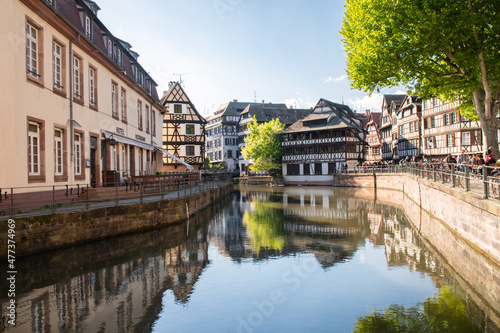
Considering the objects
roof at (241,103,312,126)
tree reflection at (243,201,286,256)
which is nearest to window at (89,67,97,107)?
tree reflection at (243,201,286,256)

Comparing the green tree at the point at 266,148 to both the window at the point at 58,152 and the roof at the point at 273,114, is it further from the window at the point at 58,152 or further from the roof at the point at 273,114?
the window at the point at 58,152

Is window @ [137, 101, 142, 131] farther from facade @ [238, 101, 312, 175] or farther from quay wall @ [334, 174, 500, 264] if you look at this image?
facade @ [238, 101, 312, 175]

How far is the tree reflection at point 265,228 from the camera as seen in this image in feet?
47.5

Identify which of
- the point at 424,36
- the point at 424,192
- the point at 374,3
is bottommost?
the point at 424,192

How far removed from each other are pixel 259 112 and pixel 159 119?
4128 centimetres

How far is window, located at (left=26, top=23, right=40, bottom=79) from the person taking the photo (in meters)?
13.5

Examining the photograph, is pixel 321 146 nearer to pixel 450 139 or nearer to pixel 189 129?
pixel 450 139

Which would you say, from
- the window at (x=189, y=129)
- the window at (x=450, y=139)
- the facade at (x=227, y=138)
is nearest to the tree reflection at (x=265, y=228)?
the window at (x=189, y=129)

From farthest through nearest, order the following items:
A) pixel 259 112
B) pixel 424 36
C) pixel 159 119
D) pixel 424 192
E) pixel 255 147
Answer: pixel 259 112
pixel 255 147
pixel 159 119
pixel 424 192
pixel 424 36

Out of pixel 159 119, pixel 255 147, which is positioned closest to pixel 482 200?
pixel 159 119

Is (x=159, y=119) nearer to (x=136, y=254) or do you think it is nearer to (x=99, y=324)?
(x=136, y=254)

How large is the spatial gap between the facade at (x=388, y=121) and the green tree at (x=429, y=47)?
1694 inches

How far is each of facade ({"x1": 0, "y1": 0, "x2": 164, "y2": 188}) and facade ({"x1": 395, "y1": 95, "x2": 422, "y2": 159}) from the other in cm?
3917

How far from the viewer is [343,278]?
33.0 feet
